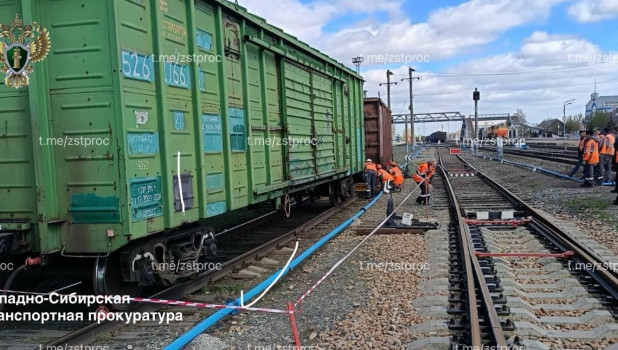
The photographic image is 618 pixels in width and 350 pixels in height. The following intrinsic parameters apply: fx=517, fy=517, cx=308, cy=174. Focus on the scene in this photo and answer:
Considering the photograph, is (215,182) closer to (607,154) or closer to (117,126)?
(117,126)

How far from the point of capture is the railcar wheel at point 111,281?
16.4ft

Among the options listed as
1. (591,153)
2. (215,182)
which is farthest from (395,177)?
(215,182)

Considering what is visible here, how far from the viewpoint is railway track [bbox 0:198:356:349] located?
4.79m

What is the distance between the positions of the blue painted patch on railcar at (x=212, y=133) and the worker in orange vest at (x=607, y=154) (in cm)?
1484

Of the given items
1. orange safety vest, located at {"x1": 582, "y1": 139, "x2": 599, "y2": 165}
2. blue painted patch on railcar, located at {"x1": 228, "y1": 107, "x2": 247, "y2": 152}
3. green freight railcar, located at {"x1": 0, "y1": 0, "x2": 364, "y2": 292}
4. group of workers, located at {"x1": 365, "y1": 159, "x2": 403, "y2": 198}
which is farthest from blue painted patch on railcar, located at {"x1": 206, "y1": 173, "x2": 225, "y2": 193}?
orange safety vest, located at {"x1": 582, "y1": 139, "x2": 599, "y2": 165}

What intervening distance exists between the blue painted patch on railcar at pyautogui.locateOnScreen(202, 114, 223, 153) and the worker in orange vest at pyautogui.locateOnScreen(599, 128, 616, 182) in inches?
584

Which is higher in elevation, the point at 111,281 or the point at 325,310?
the point at 111,281

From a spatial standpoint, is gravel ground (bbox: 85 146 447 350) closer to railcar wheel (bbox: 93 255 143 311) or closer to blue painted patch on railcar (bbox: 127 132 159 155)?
railcar wheel (bbox: 93 255 143 311)

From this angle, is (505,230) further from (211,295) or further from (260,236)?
(211,295)

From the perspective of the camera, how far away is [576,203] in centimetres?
1315

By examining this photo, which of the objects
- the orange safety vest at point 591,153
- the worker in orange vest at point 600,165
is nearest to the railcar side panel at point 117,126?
the orange safety vest at point 591,153

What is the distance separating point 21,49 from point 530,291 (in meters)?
6.06

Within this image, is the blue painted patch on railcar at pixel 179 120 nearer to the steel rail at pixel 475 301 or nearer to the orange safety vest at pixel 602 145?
the steel rail at pixel 475 301

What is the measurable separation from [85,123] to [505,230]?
27.2 ft
